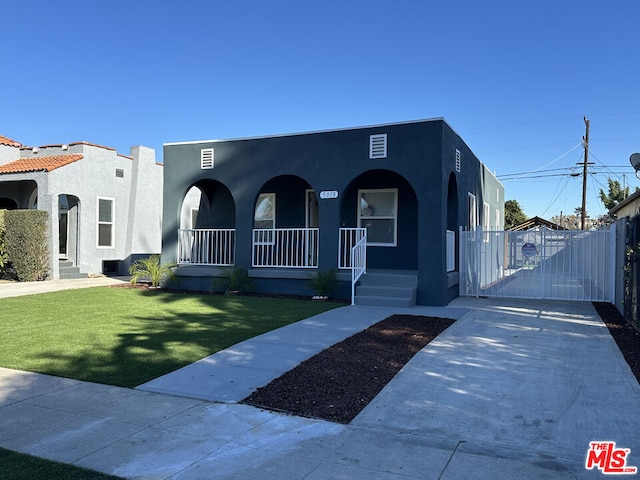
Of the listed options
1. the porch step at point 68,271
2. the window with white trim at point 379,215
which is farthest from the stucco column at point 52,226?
the window with white trim at point 379,215

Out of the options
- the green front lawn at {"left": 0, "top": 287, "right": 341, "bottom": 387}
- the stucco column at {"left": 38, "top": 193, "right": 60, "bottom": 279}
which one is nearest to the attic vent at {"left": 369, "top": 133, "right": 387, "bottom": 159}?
the green front lawn at {"left": 0, "top": 287, "right": 341, "bottom": 387}

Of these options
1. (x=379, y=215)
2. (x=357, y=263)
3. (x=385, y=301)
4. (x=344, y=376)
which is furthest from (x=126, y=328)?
(x=379, y=215)

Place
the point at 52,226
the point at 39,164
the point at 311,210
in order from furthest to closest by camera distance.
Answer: the point at 39,164 < the point at 52,226 < the point at 311,210

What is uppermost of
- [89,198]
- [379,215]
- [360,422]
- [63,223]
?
[89,198]

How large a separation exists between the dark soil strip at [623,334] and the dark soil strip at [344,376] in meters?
2.67

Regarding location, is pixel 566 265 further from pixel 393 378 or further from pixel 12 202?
pixel 12 202

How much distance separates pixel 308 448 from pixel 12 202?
20423 millimetres

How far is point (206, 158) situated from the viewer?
47.2 ft

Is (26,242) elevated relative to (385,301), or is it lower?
elevated

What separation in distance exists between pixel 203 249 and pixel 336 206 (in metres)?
4.54

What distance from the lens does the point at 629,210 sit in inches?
683

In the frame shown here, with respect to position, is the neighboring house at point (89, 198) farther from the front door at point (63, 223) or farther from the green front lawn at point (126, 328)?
the green front lawn at point (126, 328)

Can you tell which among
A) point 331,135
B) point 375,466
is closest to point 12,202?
point 331,135

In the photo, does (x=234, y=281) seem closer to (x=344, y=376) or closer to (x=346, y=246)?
(x=346, y=246)
